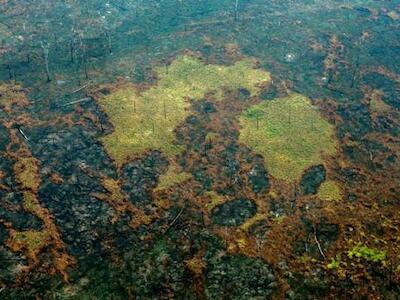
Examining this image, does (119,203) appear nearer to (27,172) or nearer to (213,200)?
(213,200)

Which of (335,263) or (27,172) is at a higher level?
(27,172)

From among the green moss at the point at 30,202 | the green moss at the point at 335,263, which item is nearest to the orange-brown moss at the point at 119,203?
the green moss at the point at 30,202

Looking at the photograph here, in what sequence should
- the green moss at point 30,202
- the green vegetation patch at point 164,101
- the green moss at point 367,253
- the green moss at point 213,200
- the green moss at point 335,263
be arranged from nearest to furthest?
the green moss at point 335,263 < the green moss at point 367,253 < the green moss at point 30,202 < the green moss at point 213,200 < the green vegetation patch at point 164,101

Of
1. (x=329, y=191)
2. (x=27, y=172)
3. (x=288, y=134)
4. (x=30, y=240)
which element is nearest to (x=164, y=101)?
(x=288, y=134)

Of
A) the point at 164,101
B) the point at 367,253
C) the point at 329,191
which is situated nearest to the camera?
the point at 367,253

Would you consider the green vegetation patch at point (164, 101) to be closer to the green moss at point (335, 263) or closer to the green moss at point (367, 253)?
the green moss at point (335, 263)

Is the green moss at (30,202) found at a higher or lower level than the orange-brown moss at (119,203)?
higher
